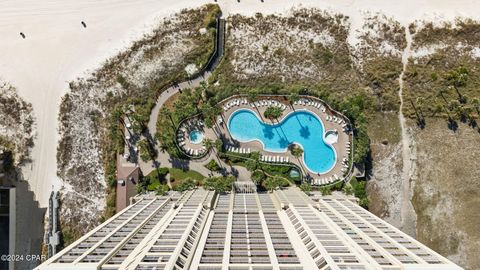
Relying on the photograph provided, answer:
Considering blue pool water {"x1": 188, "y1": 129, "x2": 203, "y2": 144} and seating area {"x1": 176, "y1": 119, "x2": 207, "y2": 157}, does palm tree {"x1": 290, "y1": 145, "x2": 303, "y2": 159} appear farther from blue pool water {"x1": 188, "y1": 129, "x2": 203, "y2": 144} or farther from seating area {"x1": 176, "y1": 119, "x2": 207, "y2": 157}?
blue pool water {"x1": 188, "y1": 129, "x2": 203, "y2": 144}

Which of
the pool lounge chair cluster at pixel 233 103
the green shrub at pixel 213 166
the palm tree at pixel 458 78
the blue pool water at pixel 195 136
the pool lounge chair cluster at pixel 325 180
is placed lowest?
the pool lounge chair cluster at pixel 325 180

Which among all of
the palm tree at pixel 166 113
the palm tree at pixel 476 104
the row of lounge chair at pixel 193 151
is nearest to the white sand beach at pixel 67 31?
the palm tree at pixel 166 113

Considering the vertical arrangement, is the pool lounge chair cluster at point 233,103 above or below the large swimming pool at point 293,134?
above

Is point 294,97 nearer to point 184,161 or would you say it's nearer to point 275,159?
point 275,159

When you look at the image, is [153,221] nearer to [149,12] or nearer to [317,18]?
[149,12]

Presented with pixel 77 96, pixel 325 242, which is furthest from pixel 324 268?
pixel 77 96

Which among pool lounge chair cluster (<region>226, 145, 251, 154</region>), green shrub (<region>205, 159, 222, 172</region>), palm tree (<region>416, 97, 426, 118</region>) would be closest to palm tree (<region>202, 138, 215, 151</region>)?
green shrub (<region>205, 159, 222, 172</region>)

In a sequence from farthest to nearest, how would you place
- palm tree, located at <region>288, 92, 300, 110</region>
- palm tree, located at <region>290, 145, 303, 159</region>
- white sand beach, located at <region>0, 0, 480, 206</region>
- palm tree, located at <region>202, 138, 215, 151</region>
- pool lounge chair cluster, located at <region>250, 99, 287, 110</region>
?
pool lounge chair cluster, located at <region>250, 99, 287, 110</region>
white sand beach, located at <region>0, 0, 480, 206</region>
palm tree, located at <region>290, 145, 303, 159</region>
palm tree, located at <region>202, 138, 215, 151</region>
palm tree, located at <region>288, 92, 300, 110</region>

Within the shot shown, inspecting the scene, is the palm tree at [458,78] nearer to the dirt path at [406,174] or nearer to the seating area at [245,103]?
the dirt path at [406,174]
